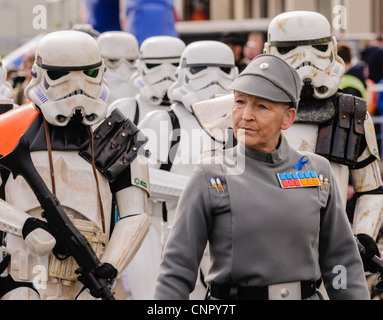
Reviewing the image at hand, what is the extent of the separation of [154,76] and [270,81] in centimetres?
440

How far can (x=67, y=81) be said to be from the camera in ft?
15.7

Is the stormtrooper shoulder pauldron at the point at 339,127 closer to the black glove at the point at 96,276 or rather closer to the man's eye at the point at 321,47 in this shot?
the man's eye at the point at 321,47

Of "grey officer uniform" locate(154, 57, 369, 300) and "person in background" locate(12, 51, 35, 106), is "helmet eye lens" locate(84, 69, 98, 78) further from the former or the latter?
Answer: "person in background" locate(12, 51, 35, 106)

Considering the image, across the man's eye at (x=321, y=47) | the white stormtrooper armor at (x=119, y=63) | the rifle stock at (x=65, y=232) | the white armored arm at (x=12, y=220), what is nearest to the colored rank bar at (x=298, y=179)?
the rifle stock at (x=65, y=232)

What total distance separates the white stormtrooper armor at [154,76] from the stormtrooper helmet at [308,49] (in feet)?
8.46

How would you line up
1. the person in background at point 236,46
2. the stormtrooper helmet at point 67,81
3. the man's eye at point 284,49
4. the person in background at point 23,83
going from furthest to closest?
the person in background at point 236,46, the person in background at point 23,83, the man's eye at point 284,49, the stormtrooper helmet at point 67,81

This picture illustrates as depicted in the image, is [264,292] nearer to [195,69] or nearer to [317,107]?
[317,107]

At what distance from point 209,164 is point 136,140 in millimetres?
1323

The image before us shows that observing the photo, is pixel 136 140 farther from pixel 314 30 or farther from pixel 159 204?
pixel 159 204

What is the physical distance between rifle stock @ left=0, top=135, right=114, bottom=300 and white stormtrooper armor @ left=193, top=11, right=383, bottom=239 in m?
1.07

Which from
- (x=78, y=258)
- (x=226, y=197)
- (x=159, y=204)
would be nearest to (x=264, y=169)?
(x=226, y=197)

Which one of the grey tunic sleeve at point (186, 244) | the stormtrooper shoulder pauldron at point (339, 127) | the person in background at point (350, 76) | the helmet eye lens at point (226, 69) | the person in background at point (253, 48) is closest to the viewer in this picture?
the grey tunic sleeve at point (186, 244)

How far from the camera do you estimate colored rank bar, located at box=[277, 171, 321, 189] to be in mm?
3734

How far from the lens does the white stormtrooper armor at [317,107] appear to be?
5.41 metres
